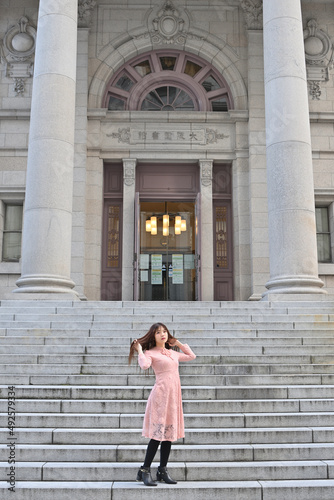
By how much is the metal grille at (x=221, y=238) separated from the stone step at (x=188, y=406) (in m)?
11.8

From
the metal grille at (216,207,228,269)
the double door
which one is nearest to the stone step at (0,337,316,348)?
the double door

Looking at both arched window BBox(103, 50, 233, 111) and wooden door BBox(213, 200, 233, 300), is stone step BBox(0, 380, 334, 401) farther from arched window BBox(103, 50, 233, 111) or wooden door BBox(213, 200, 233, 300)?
arched window BBox(103, 50, 233, 111)

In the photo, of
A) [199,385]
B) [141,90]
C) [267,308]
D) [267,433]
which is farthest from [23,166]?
[267,433]

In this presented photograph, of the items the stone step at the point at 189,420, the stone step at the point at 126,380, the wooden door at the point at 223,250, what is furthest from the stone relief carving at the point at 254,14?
the stone step at the point at 189,420

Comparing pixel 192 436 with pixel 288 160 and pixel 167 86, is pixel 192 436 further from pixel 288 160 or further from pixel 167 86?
pixel 167 86

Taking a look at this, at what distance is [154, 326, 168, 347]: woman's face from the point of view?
6.47 metres

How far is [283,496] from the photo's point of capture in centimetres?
615

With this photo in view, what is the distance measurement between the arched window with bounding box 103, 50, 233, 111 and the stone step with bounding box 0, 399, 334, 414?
14601 mm

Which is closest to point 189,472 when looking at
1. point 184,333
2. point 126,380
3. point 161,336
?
point 161,336

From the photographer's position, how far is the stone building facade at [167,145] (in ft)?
63.5

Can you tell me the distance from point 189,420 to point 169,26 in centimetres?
1722

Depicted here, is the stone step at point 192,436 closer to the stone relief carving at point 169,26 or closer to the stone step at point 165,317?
the stone step at point 165,317

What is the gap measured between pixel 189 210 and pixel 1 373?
504 inches

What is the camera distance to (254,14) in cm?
2070
